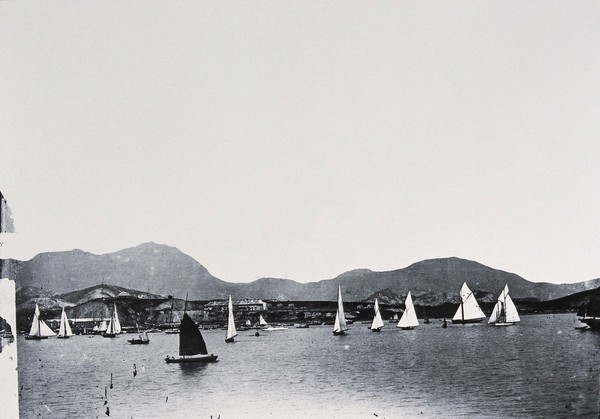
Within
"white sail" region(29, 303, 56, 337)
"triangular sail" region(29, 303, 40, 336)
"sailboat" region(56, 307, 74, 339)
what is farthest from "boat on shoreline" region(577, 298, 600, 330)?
"triangular sail" region(29, 303, 40, 336)

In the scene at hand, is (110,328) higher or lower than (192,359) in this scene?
higher

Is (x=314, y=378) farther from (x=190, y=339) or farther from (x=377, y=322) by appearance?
(x=190, y=339)

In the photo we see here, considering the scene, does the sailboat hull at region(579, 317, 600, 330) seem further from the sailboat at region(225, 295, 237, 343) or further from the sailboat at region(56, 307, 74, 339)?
the sailboat at region(56, 307, 74, 339)

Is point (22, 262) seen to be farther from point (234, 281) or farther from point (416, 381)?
point (416, 381)

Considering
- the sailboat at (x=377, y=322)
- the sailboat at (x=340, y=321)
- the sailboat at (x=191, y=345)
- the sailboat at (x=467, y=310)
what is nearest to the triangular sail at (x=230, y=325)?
the sailboat at (x=191, y=345)

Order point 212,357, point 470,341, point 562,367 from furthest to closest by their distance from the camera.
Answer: point 470,341 → point 212,357 → point 562,367

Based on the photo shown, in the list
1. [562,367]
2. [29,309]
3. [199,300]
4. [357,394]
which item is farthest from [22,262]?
[562,367]

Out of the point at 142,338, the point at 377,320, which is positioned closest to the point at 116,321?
the point at 142,338
